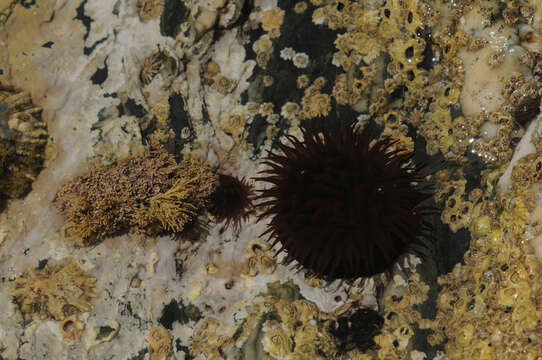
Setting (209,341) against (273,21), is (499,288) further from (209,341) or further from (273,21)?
(273,21)

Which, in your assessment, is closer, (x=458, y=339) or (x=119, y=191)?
(x=458, y=339)

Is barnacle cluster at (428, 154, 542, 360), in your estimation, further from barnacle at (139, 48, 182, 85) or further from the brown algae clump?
barnacle at (139, 48, 182, 85)

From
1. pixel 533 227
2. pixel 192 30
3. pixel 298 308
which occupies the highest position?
pixel 192 30

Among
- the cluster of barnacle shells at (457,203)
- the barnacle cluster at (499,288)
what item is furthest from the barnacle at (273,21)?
the barnacle cluster at (499,288)

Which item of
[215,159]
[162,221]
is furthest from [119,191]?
[215,159]

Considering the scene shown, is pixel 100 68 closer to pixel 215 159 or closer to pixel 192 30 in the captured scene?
pixel 192 30

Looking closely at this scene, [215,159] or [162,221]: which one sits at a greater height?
[215,159]

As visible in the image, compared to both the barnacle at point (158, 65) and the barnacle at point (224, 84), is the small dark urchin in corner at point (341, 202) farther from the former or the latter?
the barnacle at point (158, 65)
